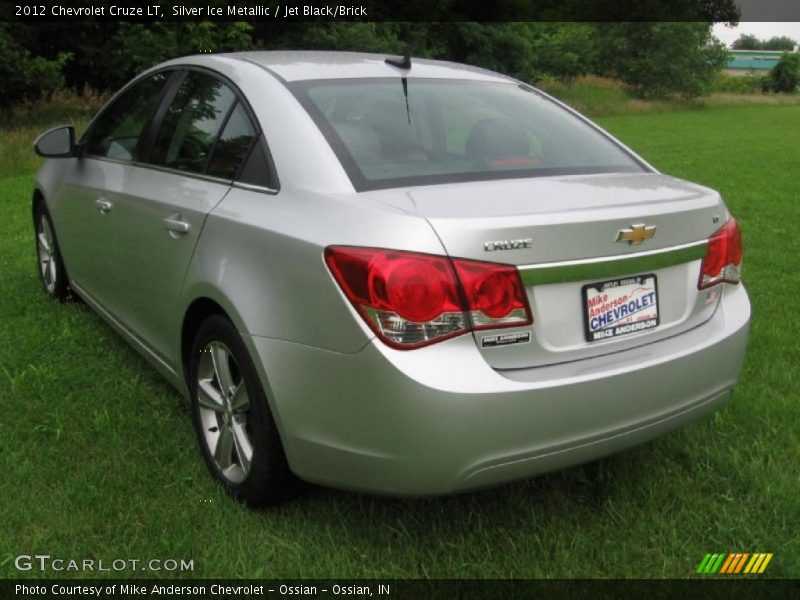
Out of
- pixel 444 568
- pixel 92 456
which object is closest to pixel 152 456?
pixel 92 456

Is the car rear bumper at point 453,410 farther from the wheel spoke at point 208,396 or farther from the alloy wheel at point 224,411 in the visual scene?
the wheel spoke at point 208,396

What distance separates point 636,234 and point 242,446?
1.51 meters

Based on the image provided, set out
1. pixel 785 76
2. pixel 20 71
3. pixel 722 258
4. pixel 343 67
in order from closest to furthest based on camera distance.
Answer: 1. pixel 722 258
2. pixel 343 67
3. pixel 20 71
4. pixel 785 76

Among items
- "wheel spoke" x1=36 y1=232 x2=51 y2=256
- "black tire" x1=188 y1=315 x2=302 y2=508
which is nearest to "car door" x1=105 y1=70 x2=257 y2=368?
"black tire" x1=188 y1=315 x2=302 y2=508

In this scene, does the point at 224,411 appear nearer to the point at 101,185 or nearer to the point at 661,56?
the point at 101,185

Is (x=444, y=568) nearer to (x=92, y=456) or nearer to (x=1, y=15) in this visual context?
(x=92, y=456)

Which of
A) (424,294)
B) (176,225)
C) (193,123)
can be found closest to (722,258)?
(424,294)

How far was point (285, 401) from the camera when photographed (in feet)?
8.15

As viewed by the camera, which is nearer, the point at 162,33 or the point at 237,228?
the point at 237,228

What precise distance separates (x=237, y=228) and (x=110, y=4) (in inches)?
903

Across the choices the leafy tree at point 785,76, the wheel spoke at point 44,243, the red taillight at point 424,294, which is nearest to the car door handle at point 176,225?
the red taillight at point 424,294

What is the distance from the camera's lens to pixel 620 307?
247 cm

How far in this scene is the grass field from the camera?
2.62 metres
